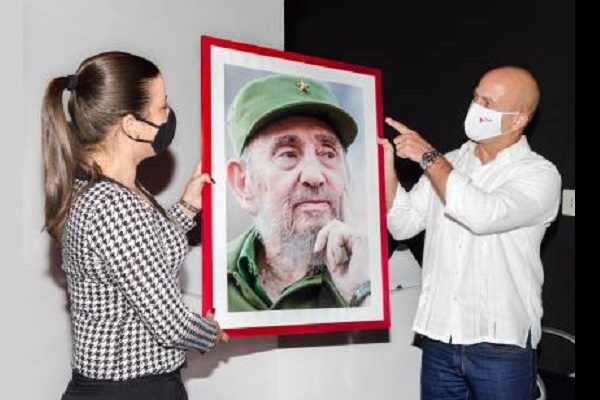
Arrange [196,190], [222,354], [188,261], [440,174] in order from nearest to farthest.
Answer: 1. [196,190]
2. [440,174]
3. [188,261]
4. [222,354]

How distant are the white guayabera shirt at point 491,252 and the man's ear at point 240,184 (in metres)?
0.59

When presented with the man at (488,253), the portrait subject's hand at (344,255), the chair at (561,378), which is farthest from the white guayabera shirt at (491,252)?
the chair at (561,378)

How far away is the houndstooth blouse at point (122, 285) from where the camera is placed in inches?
62.7

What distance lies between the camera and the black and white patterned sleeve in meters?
1.59

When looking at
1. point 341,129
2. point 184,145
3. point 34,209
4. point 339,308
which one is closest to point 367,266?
point 339,308

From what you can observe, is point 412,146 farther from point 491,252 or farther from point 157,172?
point 157,172

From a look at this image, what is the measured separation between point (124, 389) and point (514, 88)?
1.45 m

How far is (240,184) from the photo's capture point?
218cm

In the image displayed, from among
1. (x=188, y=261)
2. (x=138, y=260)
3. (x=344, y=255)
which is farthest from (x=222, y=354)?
(x=138, y=260)

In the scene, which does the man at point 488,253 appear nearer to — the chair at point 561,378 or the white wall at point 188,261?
the chair at point 561,378

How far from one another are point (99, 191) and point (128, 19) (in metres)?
1.35

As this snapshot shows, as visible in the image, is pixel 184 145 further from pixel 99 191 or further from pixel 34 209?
pixel 99 191

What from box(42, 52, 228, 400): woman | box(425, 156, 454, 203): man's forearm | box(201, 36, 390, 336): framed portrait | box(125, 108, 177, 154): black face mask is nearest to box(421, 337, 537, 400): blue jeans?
box(201, 36, 390, 336): framed portrait

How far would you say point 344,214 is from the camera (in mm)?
2400
